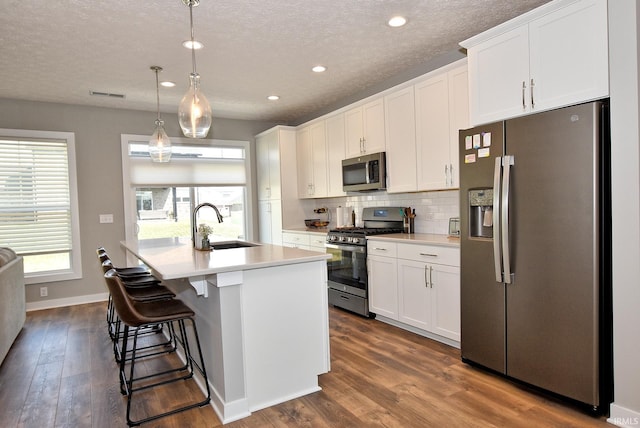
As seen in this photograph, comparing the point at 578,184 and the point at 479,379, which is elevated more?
the point at 578,184

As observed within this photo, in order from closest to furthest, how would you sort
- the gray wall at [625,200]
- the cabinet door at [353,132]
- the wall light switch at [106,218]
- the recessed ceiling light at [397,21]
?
the gray wall at [625,200] → the recessed ceiling light at [397,21] → the cabinet door at [353,132] → the wall light switch at [106,218]

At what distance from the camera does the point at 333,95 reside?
16.6 feet

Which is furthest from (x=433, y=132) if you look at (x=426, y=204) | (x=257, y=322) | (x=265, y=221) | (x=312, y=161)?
(x=265, y=221)

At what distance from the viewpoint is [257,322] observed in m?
2.37

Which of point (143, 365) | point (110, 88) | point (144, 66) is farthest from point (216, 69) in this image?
point (143, 365)

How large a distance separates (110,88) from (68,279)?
8.36ft

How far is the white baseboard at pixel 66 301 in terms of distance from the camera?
489cm

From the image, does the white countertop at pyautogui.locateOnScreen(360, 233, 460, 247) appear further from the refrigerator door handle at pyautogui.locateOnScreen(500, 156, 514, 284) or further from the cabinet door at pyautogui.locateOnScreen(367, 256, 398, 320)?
the refrigerator door handle at pyautogui.locateOnScreen(500, 156, 514, 284)

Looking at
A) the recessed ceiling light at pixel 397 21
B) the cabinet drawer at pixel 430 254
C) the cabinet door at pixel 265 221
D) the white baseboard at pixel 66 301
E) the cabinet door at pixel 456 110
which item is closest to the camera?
the recessed ceiling light at pixel 397 21

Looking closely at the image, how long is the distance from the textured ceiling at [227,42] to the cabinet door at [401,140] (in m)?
0.40

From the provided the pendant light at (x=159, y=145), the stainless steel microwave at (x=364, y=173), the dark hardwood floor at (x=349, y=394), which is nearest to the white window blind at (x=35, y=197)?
the dark hardwood floor at (x=349, y=394)

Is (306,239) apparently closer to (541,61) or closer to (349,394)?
(349,394)

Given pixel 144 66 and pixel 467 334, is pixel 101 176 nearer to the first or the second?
pixel 144 66

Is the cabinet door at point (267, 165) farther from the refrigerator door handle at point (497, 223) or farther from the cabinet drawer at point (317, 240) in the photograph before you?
the refrigerator door handle at point (497, 223)
